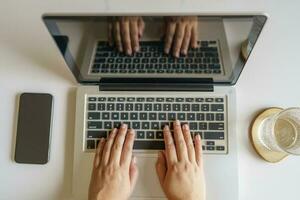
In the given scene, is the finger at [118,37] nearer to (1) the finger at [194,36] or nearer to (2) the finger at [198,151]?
(1) the finger at [194,36]

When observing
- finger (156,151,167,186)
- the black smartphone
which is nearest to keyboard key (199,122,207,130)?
finger (156,151,167,186)

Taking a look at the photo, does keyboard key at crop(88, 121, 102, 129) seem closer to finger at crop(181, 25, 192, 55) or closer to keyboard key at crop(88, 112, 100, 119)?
keyboard key at crop(88, 112, 100, 119)

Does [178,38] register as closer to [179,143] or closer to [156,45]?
[156,45]

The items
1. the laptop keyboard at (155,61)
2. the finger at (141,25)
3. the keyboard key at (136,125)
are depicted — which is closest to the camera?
the finger at (141,25)

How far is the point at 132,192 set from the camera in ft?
Answer: 2.10

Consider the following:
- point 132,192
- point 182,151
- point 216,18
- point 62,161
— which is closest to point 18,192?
point 62,161

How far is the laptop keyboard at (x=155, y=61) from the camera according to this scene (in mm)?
555

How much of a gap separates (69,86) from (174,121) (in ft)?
0.77

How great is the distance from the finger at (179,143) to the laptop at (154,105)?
2cm

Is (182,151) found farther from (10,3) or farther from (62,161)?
(10,3)

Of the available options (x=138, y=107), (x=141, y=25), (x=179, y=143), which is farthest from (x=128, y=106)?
(x=141, y=25)

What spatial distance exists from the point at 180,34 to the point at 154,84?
0.62 feet

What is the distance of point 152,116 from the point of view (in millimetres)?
654

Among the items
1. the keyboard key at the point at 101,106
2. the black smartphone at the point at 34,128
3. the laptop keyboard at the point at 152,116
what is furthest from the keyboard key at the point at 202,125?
the black smartphone at the point at 34,128
